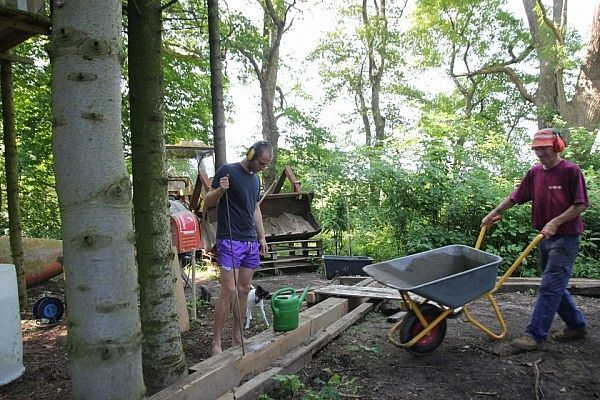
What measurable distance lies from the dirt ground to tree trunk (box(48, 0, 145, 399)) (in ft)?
3.29

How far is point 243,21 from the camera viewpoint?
7.71 metres

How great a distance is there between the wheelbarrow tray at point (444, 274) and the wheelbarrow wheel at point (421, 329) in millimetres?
225

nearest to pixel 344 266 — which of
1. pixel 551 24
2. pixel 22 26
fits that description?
pixel 22 26

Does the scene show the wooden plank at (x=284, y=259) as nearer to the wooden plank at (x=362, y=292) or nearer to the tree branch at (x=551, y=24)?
the wooden plank at (x=362, y=292)

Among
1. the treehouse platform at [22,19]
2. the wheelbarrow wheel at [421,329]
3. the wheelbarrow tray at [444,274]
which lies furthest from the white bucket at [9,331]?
the wheelbarrow wheel at [421,329]

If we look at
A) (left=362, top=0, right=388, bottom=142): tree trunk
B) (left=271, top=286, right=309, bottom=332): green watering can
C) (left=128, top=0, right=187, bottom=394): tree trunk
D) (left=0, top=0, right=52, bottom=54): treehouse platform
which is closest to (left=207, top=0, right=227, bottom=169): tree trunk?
(left=0, top=0, right=52, bottom=54): treehouse platform

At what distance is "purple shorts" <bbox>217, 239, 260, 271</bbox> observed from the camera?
329cm

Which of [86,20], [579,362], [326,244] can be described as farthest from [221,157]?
[326,244]

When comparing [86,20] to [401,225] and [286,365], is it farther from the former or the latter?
[401,225]

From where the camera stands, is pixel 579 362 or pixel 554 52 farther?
pixel 554 52

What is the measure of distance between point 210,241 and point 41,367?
483cm

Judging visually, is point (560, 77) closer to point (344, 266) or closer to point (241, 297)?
point (344, 266)

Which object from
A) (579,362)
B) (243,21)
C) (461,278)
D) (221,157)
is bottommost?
(579,362)

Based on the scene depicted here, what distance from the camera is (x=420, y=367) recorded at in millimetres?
3334
